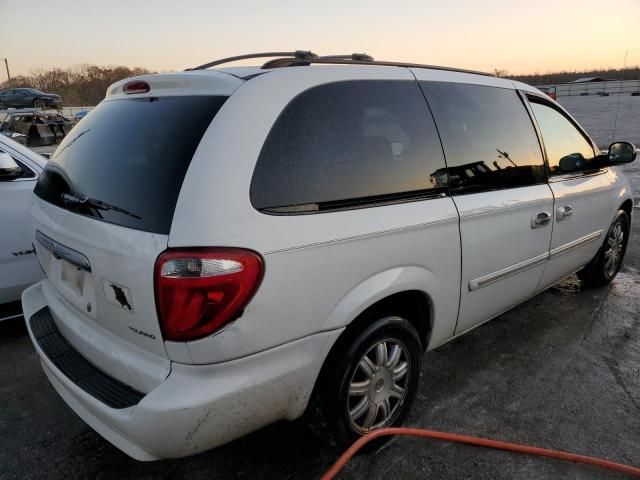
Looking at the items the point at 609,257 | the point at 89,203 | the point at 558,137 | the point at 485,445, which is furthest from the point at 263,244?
the point at 609,257

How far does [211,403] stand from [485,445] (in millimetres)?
1412

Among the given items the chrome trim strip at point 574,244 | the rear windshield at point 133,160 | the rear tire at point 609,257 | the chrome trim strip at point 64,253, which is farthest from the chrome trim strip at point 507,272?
the chrome trim strip at point 64,253

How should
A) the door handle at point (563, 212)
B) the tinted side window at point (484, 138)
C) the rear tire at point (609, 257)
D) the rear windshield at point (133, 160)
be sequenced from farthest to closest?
the rear tire at point (609, 257) < the door handle at point (563, 212) < the tinted side window at point (484, 138) < the rear windshield at point (133, 160)

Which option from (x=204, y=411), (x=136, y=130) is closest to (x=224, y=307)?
(x=204, y=411)

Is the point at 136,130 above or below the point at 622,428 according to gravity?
above

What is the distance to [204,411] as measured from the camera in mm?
1640

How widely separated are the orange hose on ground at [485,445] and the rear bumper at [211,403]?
1.29 ft

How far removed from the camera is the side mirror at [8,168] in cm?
323

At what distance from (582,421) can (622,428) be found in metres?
0.19

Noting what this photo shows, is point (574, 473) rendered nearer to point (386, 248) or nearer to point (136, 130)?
point (386, 248)

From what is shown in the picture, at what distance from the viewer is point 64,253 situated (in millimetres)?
2020

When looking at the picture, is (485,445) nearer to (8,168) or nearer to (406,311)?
(406,311)

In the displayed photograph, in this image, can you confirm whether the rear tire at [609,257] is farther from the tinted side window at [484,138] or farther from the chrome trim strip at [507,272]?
the tinted side window at [484,138]

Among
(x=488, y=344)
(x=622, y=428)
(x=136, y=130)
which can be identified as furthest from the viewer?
(x=488, y=344)
